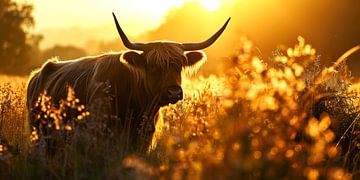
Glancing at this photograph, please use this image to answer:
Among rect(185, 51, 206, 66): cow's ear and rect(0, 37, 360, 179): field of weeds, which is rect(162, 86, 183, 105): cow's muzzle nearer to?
rect(0, 37, 360, 179): field of weeds

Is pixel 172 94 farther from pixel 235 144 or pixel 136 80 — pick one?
pixel 235 144

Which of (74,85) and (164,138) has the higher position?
(74,85)

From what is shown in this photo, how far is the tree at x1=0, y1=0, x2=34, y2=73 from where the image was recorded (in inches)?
1709

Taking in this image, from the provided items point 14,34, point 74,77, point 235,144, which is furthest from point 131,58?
point 14,34

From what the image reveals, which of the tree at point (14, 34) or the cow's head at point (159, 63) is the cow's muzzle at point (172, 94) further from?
the tree at point (14, 34)

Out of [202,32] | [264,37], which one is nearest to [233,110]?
[264,37]

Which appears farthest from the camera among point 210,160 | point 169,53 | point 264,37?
point 264,37

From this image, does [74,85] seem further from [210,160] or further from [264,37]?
[264,37]

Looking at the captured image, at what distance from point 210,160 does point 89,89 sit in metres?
3.69

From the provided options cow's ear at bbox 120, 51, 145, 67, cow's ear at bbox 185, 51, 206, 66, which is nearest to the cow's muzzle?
cow's ear at bbox 120, 51, 145, 67

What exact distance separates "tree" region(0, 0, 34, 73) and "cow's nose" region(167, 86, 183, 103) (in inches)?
1534

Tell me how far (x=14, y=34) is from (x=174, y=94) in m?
39.8

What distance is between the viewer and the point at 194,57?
23.9ft

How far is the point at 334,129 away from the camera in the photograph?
21.9ft
